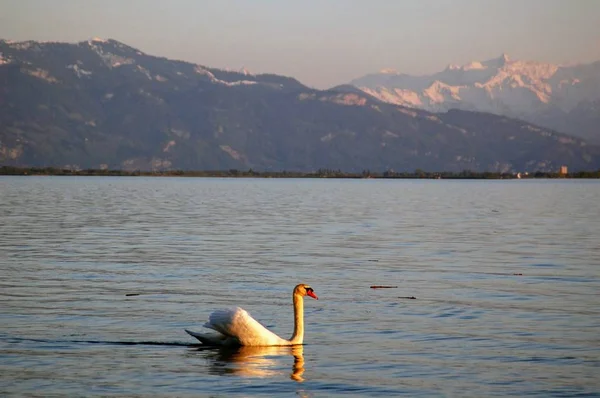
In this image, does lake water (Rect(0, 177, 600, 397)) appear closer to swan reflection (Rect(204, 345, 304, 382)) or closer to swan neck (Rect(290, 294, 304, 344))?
swan reflection (Rect(204, 345, 304, 382))

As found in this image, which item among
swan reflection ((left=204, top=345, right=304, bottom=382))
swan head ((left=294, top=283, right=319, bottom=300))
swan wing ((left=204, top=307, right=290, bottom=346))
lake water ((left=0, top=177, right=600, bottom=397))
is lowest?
swan reflection ((left=204, top=345, right=304, bottom=382))

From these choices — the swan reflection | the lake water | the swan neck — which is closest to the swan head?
the swan neck

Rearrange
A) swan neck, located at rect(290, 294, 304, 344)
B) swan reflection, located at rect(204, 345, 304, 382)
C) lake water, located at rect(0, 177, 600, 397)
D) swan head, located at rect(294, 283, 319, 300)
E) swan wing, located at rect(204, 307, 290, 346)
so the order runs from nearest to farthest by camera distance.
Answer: lake water, located at rect(0, 177, 600, 397) → swan reflection, located at rect(204, 345, 304, 382) → swan wing, located at rect(204, 307, 290, 346) → swan neck, located at rect(290, 294, 304, 344) → swan head, located at rect(294, 283, 319, 300)

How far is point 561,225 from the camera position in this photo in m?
66.7

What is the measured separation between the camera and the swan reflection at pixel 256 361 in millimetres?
20250

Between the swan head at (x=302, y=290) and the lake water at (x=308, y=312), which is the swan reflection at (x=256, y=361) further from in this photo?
the swan head at (x=302, y=290)

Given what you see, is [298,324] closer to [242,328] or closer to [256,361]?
[242,328]

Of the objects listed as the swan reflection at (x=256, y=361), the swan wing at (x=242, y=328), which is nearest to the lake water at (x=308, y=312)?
the swan reflection at (x=256, y=361)

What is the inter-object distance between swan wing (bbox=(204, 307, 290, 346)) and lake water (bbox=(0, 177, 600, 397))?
0.28 m

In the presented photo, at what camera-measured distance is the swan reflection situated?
2025 cm

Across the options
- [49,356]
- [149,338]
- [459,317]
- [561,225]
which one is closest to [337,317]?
[459,317]

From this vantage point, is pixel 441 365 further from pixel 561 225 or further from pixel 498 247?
pixel 561 225

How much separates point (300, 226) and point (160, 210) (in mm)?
22970

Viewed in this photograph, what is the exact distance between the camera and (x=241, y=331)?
22.2 metres
